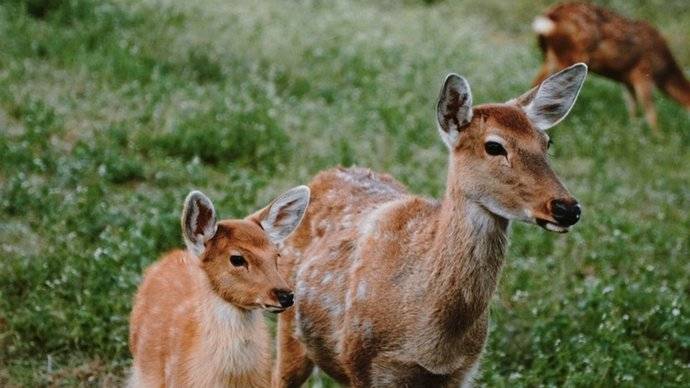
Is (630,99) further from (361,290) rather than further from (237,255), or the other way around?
(237,255)

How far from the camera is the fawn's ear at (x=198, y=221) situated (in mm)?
5707

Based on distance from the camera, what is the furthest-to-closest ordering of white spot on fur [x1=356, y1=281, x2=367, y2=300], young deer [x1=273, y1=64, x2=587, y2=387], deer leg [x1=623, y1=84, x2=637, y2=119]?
deer leg [x1=623, y1=84, x2=637, y2=119]
white spot on fur [x1=356, y1=281, x2=367, y2=300]
young deer [x1=273, y1=64, x2=587, y2=387]

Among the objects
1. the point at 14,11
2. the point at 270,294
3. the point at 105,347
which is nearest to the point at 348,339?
the point at 270,294

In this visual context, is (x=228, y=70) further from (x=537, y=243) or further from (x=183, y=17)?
(x=537, y=243)

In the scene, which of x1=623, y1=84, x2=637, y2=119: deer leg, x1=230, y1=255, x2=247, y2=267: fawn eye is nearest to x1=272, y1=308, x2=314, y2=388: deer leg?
x1=230, y1=255, x2=247, y2=267: fawn eye

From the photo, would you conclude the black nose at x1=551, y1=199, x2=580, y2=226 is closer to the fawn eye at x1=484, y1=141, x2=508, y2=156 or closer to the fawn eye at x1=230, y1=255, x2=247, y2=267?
the fawn eye at x1=484, y1=141, x2=508, y2=156

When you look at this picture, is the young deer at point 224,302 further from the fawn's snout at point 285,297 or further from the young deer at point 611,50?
the young deer at point 611,50

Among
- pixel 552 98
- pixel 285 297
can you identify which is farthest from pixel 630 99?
pixel 285 297

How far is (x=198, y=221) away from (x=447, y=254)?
136 centimetres

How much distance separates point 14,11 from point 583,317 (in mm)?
8740

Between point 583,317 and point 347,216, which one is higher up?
point 347,216

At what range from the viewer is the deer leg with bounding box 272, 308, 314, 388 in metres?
6.61

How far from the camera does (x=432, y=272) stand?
5.70 meters

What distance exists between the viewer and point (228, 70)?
540 inches
